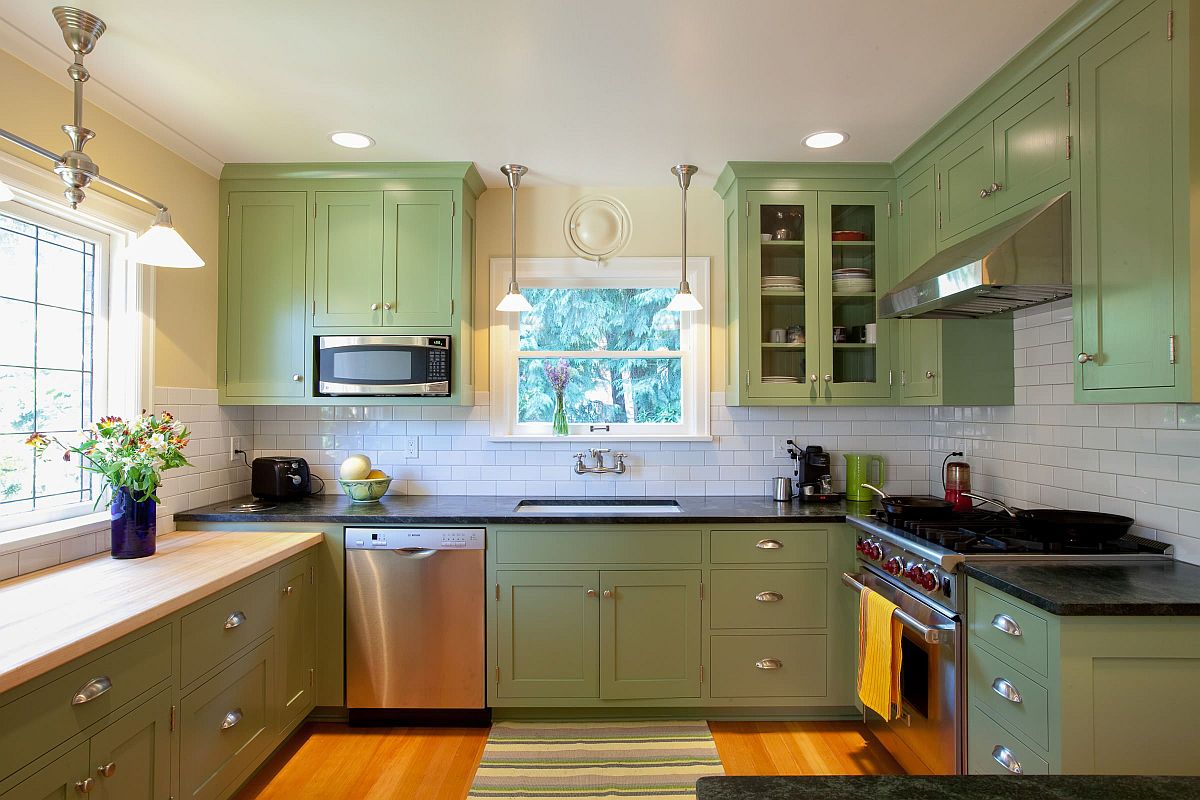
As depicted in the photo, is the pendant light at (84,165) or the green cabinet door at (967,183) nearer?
the pendant light at (84,165)

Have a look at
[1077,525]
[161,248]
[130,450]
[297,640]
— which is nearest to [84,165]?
[161,248]

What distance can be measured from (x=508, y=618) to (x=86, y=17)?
8.51 ft

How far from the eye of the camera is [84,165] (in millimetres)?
1839

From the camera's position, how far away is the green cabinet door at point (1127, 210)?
166cm

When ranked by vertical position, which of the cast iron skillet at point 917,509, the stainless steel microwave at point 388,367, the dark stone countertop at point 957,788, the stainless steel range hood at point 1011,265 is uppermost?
the stainless steel range hood at point 1011,265

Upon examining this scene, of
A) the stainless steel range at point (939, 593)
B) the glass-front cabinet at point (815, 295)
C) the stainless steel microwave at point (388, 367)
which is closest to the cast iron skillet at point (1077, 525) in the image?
the stainless steel range at point (939, 593)

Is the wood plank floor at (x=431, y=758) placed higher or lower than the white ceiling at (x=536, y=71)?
lower

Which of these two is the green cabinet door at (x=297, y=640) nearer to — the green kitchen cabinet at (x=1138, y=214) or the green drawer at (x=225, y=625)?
the green drawer at (x=225, y=625)

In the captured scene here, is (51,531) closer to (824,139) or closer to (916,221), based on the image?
(824,139)

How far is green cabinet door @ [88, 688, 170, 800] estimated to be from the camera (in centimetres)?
162

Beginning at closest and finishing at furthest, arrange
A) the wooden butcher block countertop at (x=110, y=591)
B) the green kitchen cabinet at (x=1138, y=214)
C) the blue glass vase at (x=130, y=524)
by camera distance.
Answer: the wooden butcher block countertop at (x=110, y=591) → the green kitchen cabinet at (x=1138, y=214) → the blue glass vase at (x=130, y=524)

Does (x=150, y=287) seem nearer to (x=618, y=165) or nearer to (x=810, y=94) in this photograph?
(x=618, y=165)

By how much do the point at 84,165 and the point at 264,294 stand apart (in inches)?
53.4

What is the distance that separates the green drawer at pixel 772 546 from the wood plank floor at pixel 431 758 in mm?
750
